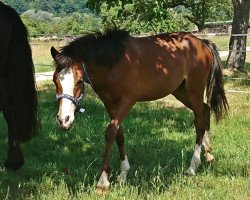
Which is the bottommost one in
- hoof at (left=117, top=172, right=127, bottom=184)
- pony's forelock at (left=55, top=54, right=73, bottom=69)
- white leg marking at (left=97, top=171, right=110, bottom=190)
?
hoof at (left=117, top=172, right=127, bottom=184)

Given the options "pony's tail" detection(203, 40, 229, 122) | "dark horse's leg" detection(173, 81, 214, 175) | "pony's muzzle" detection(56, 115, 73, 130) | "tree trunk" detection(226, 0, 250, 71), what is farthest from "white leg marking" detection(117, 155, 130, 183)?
"tree trunk" detection(226, 0, 250, 71)

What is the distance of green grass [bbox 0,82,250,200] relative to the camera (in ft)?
12.8

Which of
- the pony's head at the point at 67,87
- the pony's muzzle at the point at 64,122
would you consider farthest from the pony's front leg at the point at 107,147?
the pony's muzzle at the point at 64,122

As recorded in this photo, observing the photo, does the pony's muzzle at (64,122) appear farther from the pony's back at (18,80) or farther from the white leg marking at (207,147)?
the white leg marking at (207,147)

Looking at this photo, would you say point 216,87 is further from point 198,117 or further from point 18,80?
point 18,80

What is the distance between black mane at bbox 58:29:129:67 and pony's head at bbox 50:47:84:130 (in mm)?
21

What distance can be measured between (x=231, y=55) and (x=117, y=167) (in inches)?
398

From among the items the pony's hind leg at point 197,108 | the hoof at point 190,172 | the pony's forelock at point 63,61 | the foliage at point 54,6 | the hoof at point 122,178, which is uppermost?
the pony's forelock at point 63,61

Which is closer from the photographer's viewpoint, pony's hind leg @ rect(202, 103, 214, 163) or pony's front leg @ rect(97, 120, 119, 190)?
pony's front leg @ rect(97, 120, 119, 190)

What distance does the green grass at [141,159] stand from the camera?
3.91m

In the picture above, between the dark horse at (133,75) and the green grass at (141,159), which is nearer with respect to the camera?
the dark horse at (133,75)

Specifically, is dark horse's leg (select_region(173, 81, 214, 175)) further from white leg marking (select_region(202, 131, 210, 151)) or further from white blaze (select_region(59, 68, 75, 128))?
white blaze (select_region(59, 68, 75, 128))

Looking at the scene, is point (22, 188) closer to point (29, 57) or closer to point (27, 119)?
point (27, 119)

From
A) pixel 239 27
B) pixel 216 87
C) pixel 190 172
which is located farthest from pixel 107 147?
pixel 239 27
